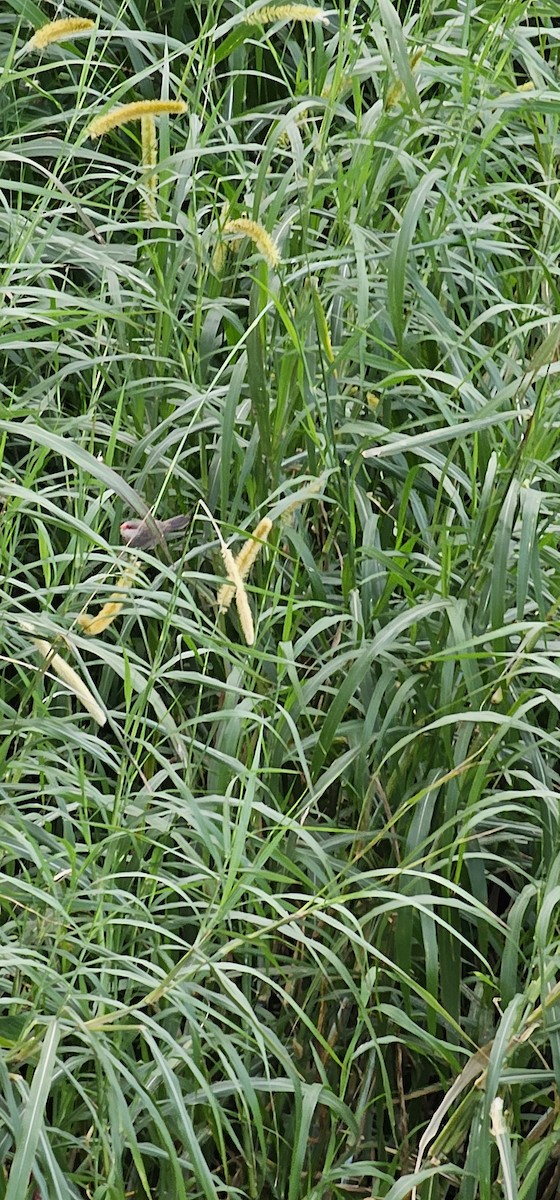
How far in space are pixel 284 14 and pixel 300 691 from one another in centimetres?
77

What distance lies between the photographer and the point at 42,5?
2.66 meters

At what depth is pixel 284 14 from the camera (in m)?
1.74

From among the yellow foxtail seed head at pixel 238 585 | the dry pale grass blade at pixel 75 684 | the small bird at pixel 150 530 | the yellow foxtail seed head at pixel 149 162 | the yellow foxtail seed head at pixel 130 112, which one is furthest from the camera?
the yellow foxtail seed head at pixel 149 162

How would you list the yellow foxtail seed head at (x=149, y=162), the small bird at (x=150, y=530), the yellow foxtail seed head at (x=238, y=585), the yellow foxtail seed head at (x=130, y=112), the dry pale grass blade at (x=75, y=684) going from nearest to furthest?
the dry pale grass blade at (x=75, y=684) → the yellow foxtail seed head at (x=238, y=585) → the yellow foxtail seed head at (x=130, y=112) → the small bird at (x=150, y=530) → the yellow foxtail seed head at (x=149, y=162)

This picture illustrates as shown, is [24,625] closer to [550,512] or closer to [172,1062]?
[172,1062]

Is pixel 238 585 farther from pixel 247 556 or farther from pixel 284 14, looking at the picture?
pixel 284 14

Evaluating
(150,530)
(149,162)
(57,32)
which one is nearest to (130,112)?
(57,32)

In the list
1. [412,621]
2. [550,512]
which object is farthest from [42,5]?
[412,621]

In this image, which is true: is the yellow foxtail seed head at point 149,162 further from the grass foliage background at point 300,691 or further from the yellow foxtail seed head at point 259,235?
→ the yellow foxtail seed head at point 259,235

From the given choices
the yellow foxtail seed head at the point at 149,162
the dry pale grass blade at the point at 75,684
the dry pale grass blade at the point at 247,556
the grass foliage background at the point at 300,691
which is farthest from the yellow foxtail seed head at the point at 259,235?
the dry pale grass blade at the point at 75,684

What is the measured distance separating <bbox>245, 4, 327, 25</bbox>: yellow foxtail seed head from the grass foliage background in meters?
0.16

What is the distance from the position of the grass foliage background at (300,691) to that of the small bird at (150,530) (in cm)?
4

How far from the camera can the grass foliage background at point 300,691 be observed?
151cm

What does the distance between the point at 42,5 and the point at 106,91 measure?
33 cm
